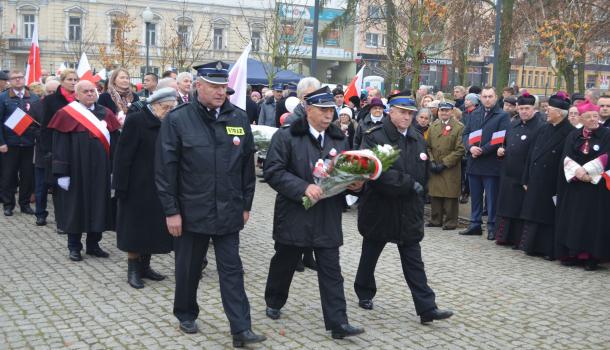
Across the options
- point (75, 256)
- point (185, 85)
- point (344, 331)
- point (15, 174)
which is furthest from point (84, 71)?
point (344, 331)

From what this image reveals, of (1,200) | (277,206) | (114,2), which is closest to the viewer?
(277,206)

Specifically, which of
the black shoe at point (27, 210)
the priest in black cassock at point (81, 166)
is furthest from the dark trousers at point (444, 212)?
the black shoe at point (27, 210)

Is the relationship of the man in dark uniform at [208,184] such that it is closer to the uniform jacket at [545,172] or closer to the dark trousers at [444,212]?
the uniform jacket at [545,172]

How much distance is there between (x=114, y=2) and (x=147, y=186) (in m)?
58.1

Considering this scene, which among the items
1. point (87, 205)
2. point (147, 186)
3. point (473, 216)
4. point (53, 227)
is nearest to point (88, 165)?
point (87, 205)

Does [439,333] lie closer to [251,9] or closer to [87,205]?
[87,205]

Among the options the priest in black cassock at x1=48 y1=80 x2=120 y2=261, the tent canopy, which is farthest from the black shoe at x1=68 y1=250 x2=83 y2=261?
the tent canopy

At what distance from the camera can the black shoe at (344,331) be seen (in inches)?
236

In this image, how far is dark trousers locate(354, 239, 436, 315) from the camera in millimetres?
6488

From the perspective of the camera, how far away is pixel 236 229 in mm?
5898

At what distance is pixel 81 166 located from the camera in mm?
8492

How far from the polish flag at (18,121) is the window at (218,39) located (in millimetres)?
55064

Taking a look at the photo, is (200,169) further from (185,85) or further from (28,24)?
(28,24)

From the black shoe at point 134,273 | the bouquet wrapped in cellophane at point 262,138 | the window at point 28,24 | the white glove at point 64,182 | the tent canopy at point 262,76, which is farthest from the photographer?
the window at point 28,24
